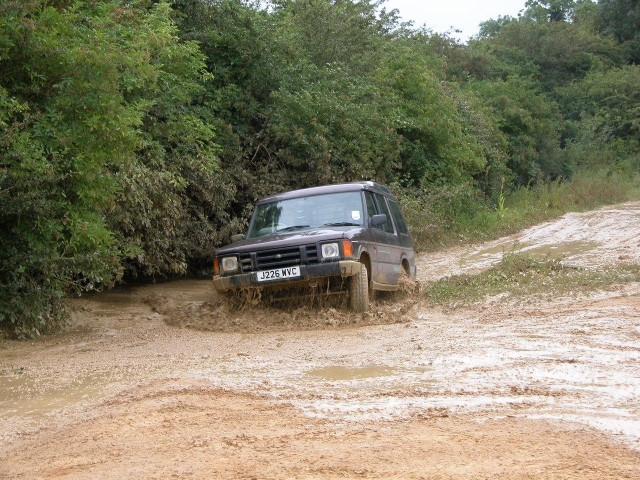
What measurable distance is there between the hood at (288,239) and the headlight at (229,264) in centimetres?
8

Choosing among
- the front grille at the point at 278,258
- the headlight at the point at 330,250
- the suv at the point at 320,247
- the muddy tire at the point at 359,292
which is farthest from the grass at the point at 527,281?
the front grille at the point at 278,258

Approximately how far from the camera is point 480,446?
400 cm

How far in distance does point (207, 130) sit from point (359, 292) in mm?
5838

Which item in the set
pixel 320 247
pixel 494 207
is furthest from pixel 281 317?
pixel 494 207

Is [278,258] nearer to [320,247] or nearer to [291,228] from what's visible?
[320,247]

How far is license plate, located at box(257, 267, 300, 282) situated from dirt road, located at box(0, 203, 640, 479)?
523 mm

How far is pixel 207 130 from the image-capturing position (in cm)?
1397

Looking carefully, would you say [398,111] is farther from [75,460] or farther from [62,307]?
[75,460]

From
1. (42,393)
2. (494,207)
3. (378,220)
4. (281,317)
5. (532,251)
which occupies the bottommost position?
(532,251)

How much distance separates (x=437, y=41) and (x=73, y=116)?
3385 centimetres

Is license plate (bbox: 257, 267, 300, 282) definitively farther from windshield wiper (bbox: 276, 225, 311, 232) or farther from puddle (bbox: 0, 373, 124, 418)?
puddle (bbox: 0, 373, 124, 418)

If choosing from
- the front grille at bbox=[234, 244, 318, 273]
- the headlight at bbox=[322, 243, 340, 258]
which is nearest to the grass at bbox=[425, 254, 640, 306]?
the headlight at bbox=[322, 243, 340, 258]

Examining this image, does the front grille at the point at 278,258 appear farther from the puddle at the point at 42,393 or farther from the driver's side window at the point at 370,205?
the puddle at the point at 42,393

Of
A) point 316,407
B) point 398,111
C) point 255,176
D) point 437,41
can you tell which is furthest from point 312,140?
point 437,41
